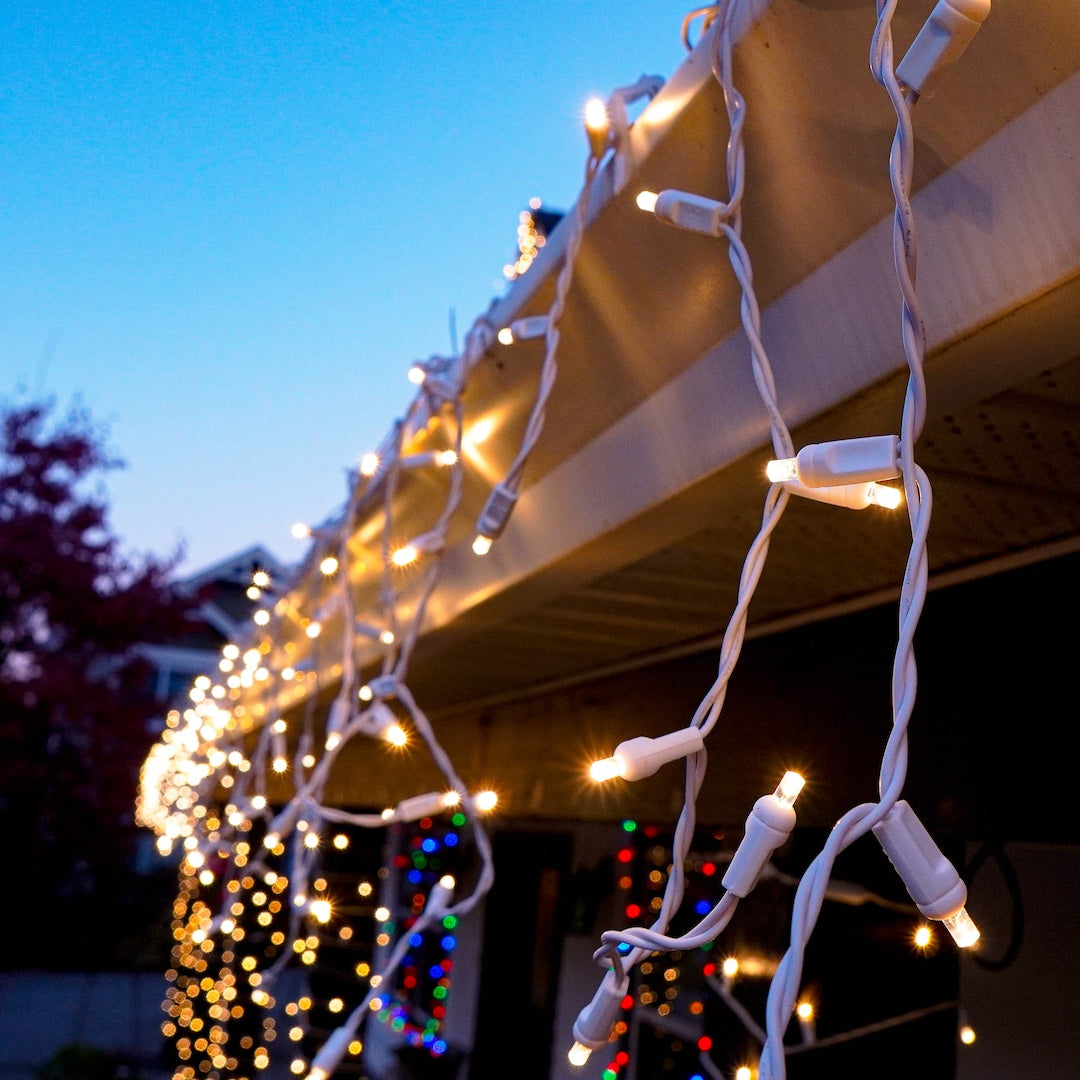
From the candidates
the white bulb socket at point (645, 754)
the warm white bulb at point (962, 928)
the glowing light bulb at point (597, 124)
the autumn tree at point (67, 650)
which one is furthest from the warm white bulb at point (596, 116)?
the autumn tree at point (67, 650)

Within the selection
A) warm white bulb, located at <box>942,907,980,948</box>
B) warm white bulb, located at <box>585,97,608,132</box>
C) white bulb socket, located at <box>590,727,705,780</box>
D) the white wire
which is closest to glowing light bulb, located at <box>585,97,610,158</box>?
warm white bulb, located at <box>585,97,608,132</box>

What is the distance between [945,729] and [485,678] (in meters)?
1.33

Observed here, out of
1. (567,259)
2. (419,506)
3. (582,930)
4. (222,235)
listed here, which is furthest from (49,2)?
(567,259)

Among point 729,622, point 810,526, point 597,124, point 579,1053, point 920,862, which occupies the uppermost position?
point 597,124

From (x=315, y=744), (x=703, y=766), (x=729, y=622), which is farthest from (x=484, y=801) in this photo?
(x=315, y=744)

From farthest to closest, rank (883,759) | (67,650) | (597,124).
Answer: (67,650) < (597,124) < (883,759)

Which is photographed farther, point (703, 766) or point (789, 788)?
point (703, 766)

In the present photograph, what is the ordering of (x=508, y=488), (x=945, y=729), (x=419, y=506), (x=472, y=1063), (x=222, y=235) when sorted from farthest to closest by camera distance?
(x=222, y=235)
(x=472, y=1063)
(x=419, y=506)
(x=945, y=729)
(x=508, y=488)

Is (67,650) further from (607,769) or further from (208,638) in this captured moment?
(607,769)

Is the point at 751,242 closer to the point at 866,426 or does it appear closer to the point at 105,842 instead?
the point at 866,426

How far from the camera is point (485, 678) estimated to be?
2512 millimetres

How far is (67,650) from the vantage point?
30.1 feet

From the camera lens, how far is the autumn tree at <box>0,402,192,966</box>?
863 centimetres

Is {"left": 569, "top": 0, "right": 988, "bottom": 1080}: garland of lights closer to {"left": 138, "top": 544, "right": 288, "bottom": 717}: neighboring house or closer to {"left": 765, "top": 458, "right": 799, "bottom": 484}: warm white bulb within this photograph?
{"left": 765, "top": 458, "right": 799, "bottom": 484}: warm white bulb
